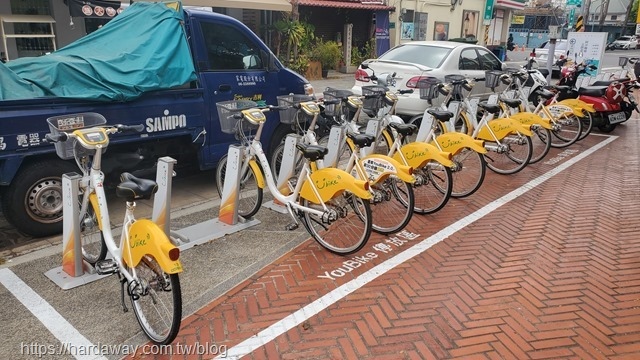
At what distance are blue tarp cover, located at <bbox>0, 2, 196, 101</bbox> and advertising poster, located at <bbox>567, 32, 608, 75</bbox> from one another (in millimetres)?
10310

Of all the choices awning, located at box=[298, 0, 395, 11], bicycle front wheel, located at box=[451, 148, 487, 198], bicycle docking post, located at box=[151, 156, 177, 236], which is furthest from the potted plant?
bicycle docking post, located at box=[151, 156, 177, 236]

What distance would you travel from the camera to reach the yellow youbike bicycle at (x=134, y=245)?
2834mm

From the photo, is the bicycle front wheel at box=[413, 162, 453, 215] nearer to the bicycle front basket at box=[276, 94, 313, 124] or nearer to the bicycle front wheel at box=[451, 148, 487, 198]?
the bicycle front wheel at box=[451, 148, 487, 198]

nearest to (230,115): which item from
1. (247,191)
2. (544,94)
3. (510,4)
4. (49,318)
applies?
(247,191)

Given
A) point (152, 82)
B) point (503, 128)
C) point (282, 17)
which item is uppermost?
point (282, 17)

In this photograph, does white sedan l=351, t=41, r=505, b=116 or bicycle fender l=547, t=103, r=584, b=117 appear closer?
bicycle fender l=547, t=103, r=584, b=117

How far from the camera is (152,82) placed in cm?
491

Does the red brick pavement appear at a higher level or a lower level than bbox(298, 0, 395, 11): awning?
lower

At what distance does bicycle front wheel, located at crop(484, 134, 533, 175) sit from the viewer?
252 inches

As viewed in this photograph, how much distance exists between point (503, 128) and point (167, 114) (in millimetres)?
4217

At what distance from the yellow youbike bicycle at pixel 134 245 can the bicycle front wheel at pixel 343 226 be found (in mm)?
1559

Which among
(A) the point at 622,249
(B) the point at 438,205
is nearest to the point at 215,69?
(B) the point at 438,205

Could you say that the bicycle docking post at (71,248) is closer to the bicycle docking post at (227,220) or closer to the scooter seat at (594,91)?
the bicycle docking post at (227,220)

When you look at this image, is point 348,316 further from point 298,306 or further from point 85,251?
point 85,251
